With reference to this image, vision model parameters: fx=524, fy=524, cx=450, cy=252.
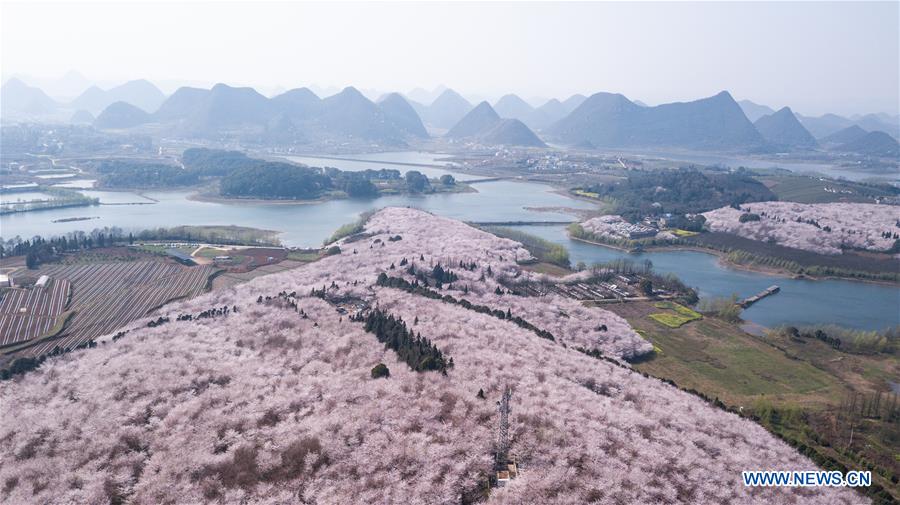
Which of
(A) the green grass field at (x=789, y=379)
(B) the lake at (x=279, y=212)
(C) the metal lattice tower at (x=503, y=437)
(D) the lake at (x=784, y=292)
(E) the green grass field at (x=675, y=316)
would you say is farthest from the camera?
(B) the lake at (x=279, y=212)

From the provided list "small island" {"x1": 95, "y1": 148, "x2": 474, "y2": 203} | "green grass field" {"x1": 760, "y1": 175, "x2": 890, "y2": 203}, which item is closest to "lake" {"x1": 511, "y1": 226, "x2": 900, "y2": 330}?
"green grass field" {"x1": 760, "y1": 175, "x2": 890, "y2": 203}

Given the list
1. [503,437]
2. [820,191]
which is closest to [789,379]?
[503,437]

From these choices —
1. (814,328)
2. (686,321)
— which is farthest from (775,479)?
(814,328)

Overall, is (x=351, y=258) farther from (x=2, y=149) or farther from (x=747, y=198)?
(x=2, y=149)

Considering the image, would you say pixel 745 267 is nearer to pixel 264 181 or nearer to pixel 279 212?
pixel 279 212

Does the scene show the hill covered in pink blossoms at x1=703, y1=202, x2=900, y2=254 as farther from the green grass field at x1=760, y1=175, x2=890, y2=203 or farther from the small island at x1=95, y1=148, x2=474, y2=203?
the small island at x1=95, y1=148, x2=474, y2=203

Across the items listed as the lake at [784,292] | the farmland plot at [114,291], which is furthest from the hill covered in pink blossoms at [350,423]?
the lake at [784,292]

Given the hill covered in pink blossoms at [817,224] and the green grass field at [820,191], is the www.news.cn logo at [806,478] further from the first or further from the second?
the green grass field at [820,191]
